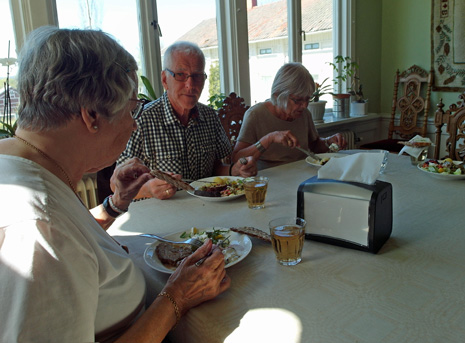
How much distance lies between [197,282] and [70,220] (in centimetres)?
29

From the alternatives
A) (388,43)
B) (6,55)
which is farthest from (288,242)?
(388,43)

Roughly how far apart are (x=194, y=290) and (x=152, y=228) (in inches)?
Answer: 19.3

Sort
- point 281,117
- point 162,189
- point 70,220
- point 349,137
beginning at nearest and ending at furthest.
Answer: point 70,220 → point 162,189 → point 281,117 → point 349,137

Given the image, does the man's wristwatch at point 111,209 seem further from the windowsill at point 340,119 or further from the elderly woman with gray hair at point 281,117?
the windowsill at point 340,119

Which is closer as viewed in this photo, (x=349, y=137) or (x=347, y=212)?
(x=347, y=212)

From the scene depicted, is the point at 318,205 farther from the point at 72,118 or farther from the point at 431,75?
the point at 431,75

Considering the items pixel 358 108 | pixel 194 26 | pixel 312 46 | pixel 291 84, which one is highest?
pixel 194 26

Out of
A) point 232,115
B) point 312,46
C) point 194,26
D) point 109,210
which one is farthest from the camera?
point 312,46

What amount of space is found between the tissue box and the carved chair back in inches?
129

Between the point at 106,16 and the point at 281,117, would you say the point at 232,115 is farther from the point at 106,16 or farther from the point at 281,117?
the point at 106,16

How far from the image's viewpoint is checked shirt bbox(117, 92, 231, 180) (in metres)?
1.95

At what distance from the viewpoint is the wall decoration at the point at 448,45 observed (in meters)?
3.70

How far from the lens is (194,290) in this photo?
0.83 meters

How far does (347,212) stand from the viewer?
1051 mm
